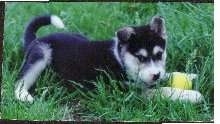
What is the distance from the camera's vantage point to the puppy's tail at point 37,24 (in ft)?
11.9

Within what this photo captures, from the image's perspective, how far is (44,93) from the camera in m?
3.54

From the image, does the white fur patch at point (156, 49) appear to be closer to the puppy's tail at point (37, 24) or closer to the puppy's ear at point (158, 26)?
the puppy's ear at point (158, 26)

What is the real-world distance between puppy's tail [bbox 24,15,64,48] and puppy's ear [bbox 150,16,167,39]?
508 mm

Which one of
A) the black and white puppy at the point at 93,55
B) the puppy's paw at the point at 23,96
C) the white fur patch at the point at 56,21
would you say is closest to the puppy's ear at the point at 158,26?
the black and white puppy at the point at 93,55

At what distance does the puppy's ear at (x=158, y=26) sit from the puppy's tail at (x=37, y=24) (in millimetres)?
508

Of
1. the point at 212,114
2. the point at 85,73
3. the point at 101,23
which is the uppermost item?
the point at 101,23

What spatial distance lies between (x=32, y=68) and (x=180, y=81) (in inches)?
31.3

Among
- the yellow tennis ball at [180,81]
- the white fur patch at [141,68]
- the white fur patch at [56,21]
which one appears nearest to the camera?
the white fur patch at [141,68]

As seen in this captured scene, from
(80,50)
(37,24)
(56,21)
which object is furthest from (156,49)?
(37,24)

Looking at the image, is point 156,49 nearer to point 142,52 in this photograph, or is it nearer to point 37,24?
point 142,52

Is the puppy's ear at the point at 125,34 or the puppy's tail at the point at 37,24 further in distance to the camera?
the puppy's tail at the point at 37,24

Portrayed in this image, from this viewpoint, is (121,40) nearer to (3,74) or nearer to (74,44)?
(74,44)
